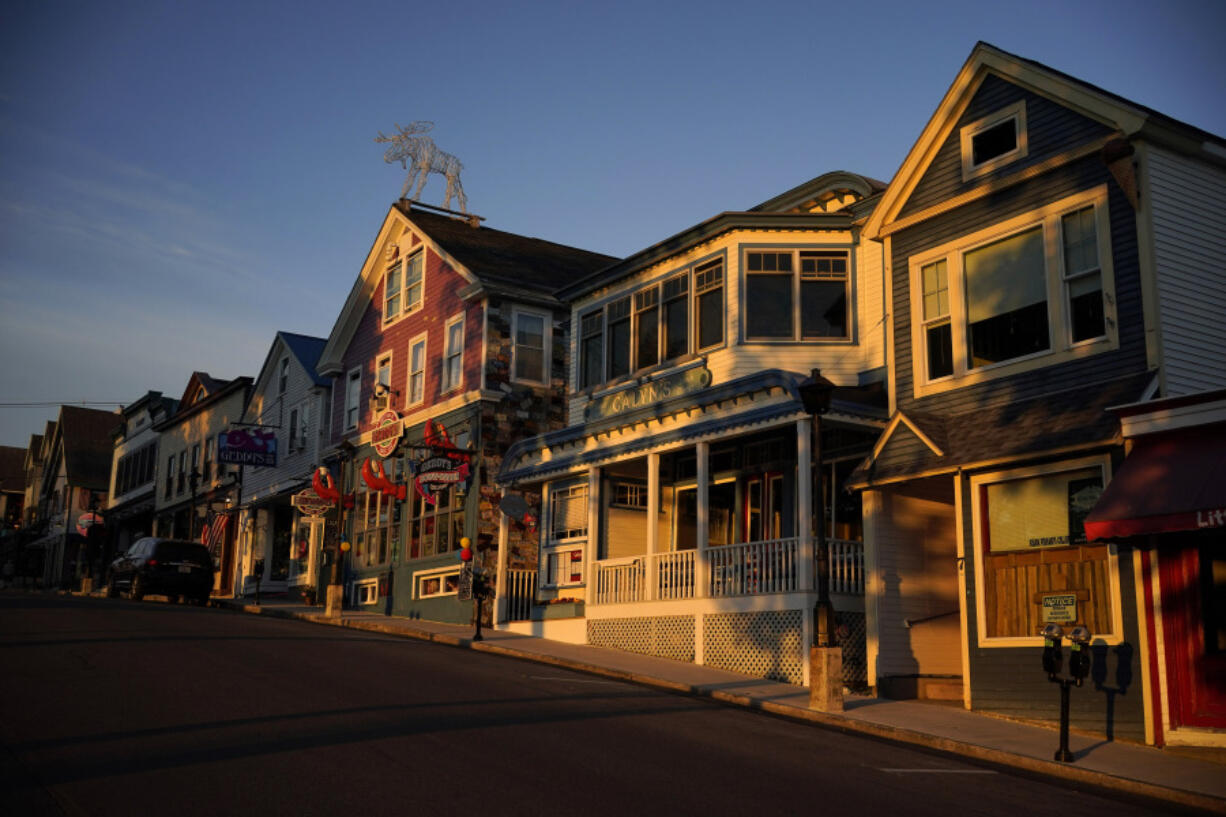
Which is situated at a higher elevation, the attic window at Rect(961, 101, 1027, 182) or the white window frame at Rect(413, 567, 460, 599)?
the attic window at Rect(961, 101, 1027, 182)

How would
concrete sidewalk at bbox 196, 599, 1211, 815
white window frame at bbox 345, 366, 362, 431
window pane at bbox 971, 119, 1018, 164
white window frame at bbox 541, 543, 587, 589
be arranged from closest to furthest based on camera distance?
A: concrete sidewalk at bbox 196, 599, 1211, 815
window pane at bbox 971, 119, 1018, 164
white window frame at bbox 541, 543, 587, 589
white window frame at bbox 345, 366, 362, 431

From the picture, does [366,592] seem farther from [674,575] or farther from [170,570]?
[674,575]

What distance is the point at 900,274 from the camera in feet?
59.3

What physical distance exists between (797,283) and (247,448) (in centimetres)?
2502

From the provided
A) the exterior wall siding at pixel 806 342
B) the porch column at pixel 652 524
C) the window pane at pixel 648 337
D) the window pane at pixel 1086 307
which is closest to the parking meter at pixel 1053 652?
the window pane at pixel 1086 307

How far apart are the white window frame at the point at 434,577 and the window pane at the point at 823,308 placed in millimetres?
11387

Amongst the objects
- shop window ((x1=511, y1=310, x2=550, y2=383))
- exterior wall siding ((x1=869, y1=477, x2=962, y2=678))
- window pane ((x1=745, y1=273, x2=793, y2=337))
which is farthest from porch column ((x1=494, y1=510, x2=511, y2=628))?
exterior wall siding ((x1=869, y1=477, x2=962, y2=678))

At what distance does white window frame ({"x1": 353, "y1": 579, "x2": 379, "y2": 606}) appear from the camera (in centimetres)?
3289

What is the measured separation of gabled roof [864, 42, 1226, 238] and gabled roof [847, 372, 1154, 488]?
10.7 ft

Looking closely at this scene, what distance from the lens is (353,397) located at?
36.1 m

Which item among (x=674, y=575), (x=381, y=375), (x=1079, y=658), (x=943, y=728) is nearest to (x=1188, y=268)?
(x=1079, y=658)

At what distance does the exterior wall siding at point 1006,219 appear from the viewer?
14469mm

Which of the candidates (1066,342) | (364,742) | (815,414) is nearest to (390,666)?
(364,742)

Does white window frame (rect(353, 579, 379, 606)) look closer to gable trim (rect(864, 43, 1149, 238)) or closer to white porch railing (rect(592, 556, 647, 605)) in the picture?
white porch railing (rect(592, 556, 647, 605))
